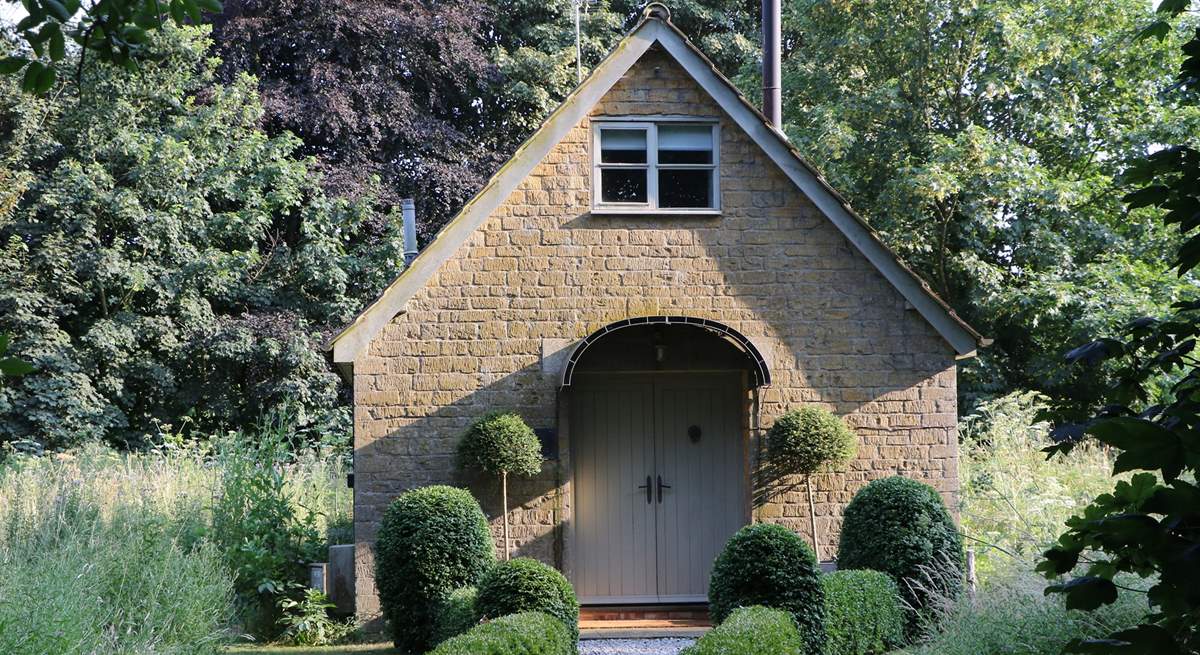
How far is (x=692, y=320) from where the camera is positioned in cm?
1152

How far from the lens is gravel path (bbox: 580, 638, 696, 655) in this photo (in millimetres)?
10508

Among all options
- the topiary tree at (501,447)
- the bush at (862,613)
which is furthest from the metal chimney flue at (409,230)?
the bush at (862,613)

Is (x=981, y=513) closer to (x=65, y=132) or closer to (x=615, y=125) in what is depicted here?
(x=615, y=125)

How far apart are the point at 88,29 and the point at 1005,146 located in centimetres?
1784

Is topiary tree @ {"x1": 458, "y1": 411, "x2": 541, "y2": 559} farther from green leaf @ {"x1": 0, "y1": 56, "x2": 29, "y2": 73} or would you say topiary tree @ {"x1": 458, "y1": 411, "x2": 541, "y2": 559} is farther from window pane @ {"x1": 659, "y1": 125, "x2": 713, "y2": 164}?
green leaf @ {"x1": 0, "y1": 56, "x2": 29, "y2": 73}

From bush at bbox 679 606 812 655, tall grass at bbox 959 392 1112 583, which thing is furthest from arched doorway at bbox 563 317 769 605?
bush at bbox 679 606 812 655

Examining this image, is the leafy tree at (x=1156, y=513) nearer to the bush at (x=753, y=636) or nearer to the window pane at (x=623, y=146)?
the bush at (x=753, y=636)

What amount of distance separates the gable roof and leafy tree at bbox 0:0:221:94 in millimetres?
9028

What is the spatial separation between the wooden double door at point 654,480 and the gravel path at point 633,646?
1291 mm

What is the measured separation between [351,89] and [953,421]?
15406 millimetres

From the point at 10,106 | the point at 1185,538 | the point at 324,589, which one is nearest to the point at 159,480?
the point at 324,589

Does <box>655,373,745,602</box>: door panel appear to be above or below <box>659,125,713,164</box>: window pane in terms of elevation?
below

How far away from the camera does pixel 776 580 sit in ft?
30.1

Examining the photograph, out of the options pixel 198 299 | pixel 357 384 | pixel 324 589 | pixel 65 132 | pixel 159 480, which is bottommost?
pixel 324 589
